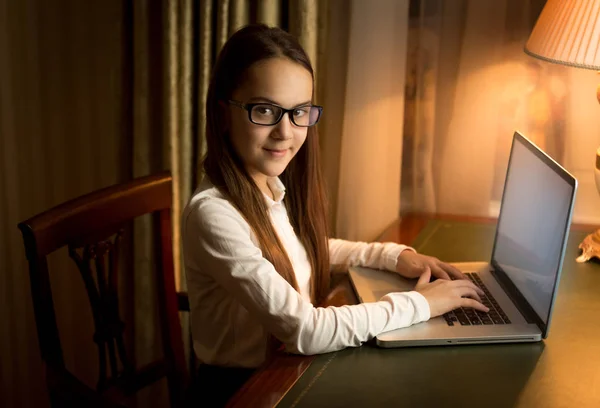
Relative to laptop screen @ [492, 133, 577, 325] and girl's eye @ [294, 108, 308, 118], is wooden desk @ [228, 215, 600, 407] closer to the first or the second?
laptop screen @ [492, 133, 577, 325]

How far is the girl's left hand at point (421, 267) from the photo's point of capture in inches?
56.9

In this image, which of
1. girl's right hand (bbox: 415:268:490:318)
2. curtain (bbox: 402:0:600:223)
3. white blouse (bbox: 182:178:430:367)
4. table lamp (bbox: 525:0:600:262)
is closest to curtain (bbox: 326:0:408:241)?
curtain (bbox: 402:0:600:223)

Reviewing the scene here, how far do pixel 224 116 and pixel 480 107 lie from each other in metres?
0.81

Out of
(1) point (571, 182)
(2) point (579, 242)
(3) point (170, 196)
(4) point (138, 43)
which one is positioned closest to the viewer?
(1) point (571, 182)

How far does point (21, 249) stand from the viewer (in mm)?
2242

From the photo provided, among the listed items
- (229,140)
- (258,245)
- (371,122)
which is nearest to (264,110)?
(229,140)

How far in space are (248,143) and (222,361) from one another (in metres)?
0.39

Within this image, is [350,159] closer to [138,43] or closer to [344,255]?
[344,255]

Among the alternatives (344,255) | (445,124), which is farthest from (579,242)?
(344,255)

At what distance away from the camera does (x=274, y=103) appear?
1.30 m

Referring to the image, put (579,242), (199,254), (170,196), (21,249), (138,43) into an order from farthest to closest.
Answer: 1. (21,249)
2. (138,43)
3. (579,242)
4. (170,196)
5. (199,254)

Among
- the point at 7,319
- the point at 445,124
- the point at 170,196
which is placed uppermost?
the point at 445,124

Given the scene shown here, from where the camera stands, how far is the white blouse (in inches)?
46.6

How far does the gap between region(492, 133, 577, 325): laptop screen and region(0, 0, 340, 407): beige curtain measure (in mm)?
613
